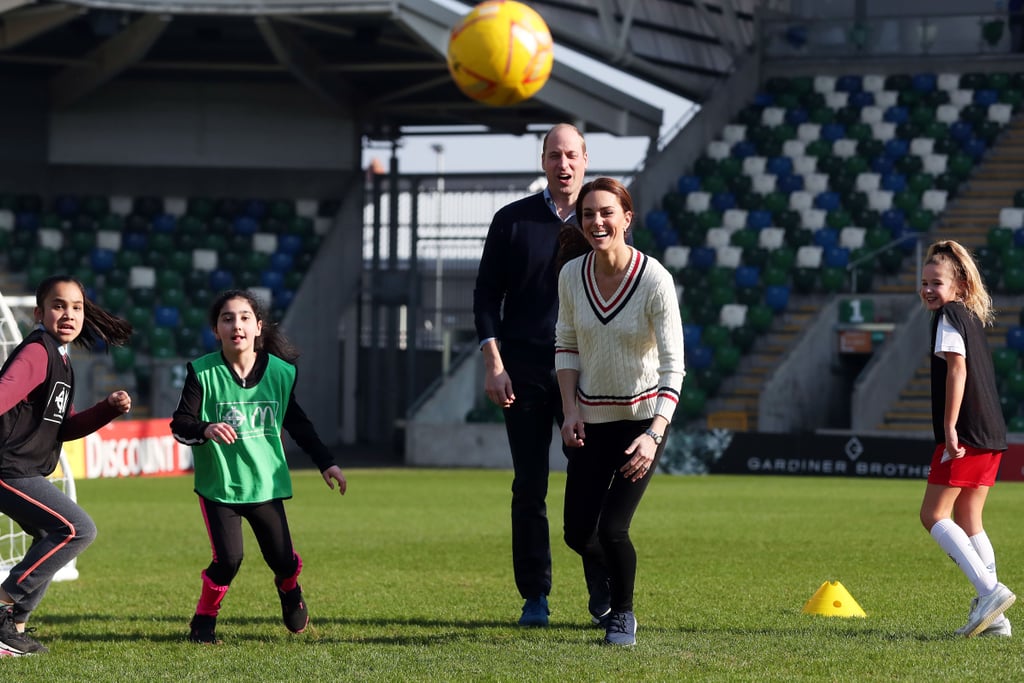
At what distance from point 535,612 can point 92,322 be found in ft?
8.05

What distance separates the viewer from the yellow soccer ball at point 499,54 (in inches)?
774

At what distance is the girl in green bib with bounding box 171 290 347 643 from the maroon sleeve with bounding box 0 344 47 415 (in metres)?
0.61

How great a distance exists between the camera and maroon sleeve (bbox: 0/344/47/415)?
6723mm

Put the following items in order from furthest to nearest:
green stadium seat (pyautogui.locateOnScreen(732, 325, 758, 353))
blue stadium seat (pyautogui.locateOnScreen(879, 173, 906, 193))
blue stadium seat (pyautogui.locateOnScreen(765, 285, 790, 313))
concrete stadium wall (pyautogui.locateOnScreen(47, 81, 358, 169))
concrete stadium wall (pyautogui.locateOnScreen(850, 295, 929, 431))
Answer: concrete stadium wall (pyautogui.locateOnScreen(47, 81, 358, 169)), blue stadium seat (pyautogui.locateOnScreen(879, 173, 906, 193)), blue stadium seat (pyautogui.locateOnScreen(765, 285, 790, 313)), green stadium seat (pyautogui.locateOnScreen(732, 325, 758, 353)), concrete stadium wall (pyautogui.locateOnScreen(850, 295, 929, 431))

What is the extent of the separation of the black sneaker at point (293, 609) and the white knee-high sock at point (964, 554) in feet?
9.52

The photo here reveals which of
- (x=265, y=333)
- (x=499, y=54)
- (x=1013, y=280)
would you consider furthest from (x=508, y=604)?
(x=1013, y=280)

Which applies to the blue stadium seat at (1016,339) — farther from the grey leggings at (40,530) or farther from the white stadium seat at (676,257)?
the grey leggings at (40,530)

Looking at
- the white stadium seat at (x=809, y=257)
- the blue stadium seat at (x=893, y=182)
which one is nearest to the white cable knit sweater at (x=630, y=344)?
the white stadium seat at (x=809, y=257)

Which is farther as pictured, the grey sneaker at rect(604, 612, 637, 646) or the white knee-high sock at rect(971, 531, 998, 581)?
the white knee-high sock at rect(971, 531, 998, 581)

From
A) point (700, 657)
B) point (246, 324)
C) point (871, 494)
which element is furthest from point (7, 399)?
point (871, 494)

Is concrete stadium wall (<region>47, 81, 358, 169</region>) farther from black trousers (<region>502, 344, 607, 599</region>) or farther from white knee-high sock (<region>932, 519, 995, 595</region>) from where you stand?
white knee-high sock (<region>932, 519, 995, 595</region>)

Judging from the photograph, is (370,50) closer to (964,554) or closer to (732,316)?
(732,316)

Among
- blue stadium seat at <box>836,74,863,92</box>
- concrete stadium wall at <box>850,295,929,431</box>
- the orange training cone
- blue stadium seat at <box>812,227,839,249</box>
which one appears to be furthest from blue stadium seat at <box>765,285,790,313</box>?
the orange training cone

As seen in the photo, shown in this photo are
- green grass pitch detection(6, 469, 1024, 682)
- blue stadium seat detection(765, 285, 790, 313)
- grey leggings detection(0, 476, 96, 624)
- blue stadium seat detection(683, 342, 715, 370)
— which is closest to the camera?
green grass pitch detection(6, 469, 1024, 682)
